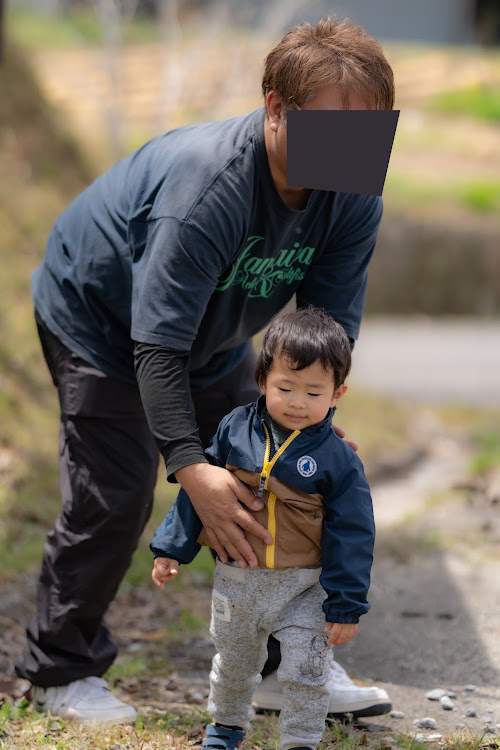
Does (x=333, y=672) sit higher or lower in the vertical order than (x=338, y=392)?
lower

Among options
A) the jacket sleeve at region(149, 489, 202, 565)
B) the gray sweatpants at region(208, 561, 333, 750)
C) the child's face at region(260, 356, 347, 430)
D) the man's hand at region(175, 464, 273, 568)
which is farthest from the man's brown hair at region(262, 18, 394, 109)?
the gray sweatpants at region(208, 561, 333, 750)

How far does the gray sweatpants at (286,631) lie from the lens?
2252 mm

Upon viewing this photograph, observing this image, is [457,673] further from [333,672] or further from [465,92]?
[465,92]

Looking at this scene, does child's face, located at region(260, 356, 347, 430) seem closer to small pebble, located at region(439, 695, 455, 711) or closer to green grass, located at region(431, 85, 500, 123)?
small pebble, located at region(439, 695, 455, 711)

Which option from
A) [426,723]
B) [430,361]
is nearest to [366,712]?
[426,723]

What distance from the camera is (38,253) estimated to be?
7.22 meters

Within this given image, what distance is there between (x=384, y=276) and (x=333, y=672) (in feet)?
37.3

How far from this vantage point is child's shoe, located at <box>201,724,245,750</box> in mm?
2428

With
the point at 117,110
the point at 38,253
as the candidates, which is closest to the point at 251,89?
the point at 117,110

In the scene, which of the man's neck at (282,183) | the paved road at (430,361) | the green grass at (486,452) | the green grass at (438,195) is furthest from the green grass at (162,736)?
the green grass at (438,195)

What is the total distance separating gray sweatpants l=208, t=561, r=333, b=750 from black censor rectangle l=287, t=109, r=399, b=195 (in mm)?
900

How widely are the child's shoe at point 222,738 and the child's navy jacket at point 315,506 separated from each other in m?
0.50

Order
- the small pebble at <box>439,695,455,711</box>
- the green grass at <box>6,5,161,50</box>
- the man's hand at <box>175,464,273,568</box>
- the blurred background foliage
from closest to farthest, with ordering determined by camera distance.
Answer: the man's hand at <box>175,464,273,568</box> → the small pebble at <box>439,695,455,711</box> → the blurred background foliage → the green grass at <box>6,5,161,50</box>

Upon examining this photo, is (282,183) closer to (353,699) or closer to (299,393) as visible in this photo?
A: (299,393)
